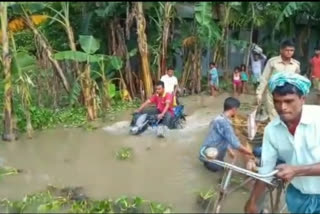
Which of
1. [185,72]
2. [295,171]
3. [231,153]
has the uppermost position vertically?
[295,171]

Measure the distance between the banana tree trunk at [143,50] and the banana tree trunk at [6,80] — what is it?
241 centimetres

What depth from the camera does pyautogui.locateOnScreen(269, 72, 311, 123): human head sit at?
9.20 feet

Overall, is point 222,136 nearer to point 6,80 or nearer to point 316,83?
point 6,80

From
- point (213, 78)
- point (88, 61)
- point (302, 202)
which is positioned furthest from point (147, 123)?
point (302, 202)

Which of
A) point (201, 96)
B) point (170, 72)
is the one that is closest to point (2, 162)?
point (170, 72)

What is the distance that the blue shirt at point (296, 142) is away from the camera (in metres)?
2.97

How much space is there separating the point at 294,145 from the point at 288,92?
35cm

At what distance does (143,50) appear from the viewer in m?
10.0

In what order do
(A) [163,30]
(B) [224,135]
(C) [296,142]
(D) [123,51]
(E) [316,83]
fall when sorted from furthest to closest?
(E) [316,83] → (D) [123,51] → (A) [163,30] → (B) [224,135] → (C) [296,142]

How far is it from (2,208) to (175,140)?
3478 mm

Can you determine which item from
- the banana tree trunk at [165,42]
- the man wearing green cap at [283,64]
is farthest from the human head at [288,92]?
the banana tree trunk at [165,42]

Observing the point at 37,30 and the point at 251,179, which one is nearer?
the point at 251,179

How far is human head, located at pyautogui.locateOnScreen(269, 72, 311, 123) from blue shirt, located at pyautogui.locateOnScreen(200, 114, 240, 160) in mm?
3384

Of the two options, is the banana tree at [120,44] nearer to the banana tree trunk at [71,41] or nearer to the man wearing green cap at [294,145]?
the banana tree trunk at [71,41]
